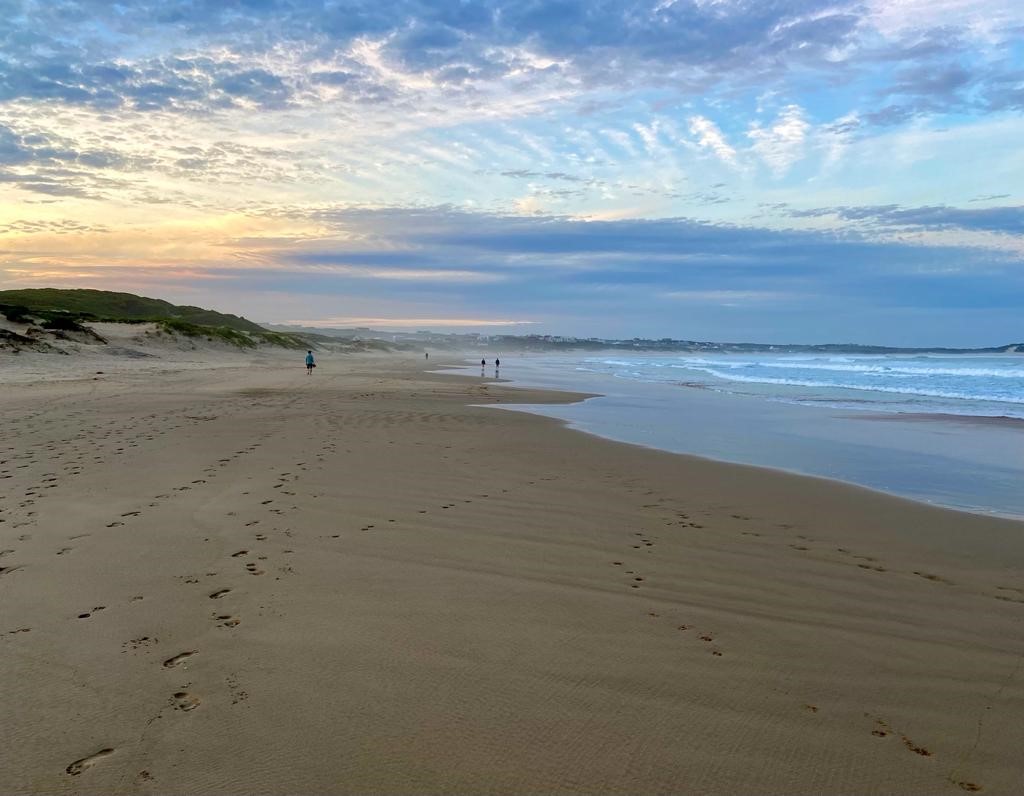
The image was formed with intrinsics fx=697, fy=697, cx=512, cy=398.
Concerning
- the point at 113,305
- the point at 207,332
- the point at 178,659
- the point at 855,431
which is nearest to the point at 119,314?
the point at 113,305

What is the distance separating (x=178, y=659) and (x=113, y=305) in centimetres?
9047

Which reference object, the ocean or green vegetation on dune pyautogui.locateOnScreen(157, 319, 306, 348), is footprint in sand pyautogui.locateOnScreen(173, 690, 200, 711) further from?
green vegetation on dune pyautogui.locateOnScreen(157, 319, 306, 348)

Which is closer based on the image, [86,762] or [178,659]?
[86,762]

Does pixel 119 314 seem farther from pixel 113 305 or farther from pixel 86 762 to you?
pixel 86 762

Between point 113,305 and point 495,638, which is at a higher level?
point 113,305

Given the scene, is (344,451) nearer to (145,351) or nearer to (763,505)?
(763,505)

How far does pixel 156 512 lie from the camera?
742 cm

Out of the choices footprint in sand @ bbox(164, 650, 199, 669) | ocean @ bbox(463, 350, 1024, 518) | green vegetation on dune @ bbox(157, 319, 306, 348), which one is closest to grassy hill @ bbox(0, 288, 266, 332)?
green vegetation on dune @ bbox(157, 319, 306, 348)

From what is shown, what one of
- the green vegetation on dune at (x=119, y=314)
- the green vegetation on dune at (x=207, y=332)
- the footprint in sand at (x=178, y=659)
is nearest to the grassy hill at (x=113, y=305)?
the green vegetation on dune at (x=119, y=314)

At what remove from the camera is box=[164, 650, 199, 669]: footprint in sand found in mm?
3965

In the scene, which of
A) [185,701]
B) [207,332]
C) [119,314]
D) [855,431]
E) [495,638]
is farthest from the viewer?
[119,314]

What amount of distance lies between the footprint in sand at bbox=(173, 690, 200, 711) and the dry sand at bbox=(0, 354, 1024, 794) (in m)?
0.02

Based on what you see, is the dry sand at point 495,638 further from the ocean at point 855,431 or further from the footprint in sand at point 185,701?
the ocean at point 855,431

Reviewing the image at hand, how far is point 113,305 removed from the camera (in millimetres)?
81688
